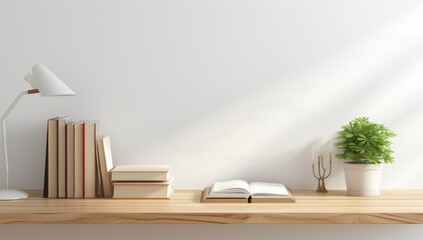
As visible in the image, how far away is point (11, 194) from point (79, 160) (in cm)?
27

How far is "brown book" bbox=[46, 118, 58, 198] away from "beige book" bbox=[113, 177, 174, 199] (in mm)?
223

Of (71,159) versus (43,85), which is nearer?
(43,85)

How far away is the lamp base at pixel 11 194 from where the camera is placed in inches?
94.6

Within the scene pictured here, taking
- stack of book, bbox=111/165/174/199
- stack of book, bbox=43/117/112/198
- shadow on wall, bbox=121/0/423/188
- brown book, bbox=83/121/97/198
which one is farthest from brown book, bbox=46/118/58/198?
shadow on wall, bbox=121/0/423/188

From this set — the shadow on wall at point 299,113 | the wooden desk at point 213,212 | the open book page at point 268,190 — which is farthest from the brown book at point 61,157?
the open book page at point 268,190

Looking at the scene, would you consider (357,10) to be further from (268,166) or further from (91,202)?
(91,202)

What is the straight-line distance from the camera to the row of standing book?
2410 millimetres

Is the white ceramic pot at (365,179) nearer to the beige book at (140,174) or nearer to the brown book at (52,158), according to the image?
the beige book at (140,174)

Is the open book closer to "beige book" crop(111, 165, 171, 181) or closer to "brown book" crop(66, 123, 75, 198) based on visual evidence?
"beige book" crop(111, 165, 171, 181)

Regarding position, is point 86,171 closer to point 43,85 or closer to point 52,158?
point 52,158

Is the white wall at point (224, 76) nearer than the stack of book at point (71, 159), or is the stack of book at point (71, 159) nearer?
the stack of book at point (71, 159)

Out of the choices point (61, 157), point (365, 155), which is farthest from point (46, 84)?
point (365, 155)

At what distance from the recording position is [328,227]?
2.51m

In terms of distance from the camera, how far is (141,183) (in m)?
2.41
